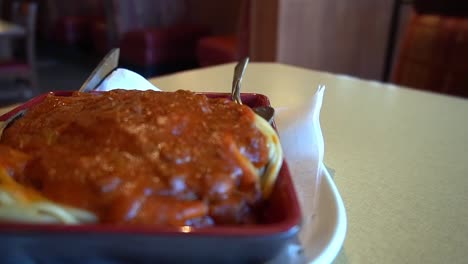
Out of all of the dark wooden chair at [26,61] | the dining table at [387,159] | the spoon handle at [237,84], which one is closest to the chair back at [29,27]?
the dark wooden chair at [26,61]

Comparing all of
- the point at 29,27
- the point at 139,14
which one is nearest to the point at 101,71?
the point at 29,27

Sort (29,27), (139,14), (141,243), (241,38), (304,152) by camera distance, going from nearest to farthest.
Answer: (141,243) → (304,152) → (241,38) → (29,27) → (139,14)

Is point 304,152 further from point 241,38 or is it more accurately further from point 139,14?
point 139,14

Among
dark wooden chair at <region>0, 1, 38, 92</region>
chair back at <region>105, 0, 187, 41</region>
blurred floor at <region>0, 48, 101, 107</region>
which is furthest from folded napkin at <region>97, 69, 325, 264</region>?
chair back at <region>105, 0, 187, 41</region>

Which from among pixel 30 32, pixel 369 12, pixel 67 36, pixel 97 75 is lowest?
pixel 67 36

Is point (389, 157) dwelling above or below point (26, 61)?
above

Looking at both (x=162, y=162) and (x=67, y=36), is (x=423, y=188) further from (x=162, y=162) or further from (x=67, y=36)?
(x=67, y=36)

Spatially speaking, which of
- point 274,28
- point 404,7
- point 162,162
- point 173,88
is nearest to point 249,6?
point 274,28
